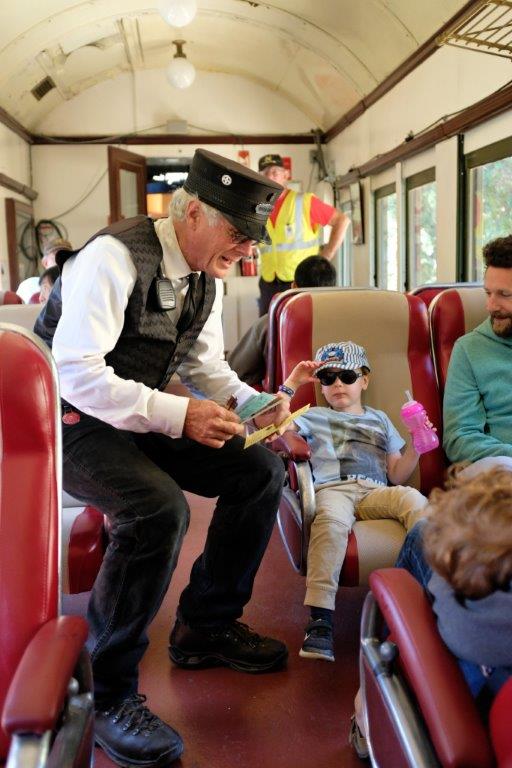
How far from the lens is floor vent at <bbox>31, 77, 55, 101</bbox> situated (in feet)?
25.6

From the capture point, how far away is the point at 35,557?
4.33 ft

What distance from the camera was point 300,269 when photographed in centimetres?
383

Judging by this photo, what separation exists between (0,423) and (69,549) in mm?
758

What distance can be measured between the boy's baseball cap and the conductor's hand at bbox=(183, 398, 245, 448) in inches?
30.7

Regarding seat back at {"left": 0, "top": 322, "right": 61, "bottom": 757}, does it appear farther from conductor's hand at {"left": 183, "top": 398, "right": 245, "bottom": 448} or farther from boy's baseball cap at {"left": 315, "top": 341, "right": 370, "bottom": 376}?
boy's baseball cap at {"left": 315, "top": 341, "right": 370, "bottom": 376}

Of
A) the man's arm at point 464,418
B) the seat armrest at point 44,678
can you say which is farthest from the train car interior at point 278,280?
the man's arm at point 464,418

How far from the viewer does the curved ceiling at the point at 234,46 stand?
19.1 ft

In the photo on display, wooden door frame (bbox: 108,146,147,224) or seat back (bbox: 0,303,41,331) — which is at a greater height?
wooden door frame (bbox: 108,146,147,224)

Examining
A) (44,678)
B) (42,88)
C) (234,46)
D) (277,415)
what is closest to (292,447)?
(277,415)

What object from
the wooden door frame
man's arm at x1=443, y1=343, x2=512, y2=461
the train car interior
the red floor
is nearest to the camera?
the train car interior

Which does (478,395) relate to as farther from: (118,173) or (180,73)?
(180,73)

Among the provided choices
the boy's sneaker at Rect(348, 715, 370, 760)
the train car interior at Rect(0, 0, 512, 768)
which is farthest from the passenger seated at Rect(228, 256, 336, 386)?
the boy's sneaker at Rect(348, 715, 370, 760)

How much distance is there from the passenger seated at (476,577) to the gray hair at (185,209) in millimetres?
1055

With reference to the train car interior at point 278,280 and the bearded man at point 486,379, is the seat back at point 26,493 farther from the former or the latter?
the bearded man at point 486,379
